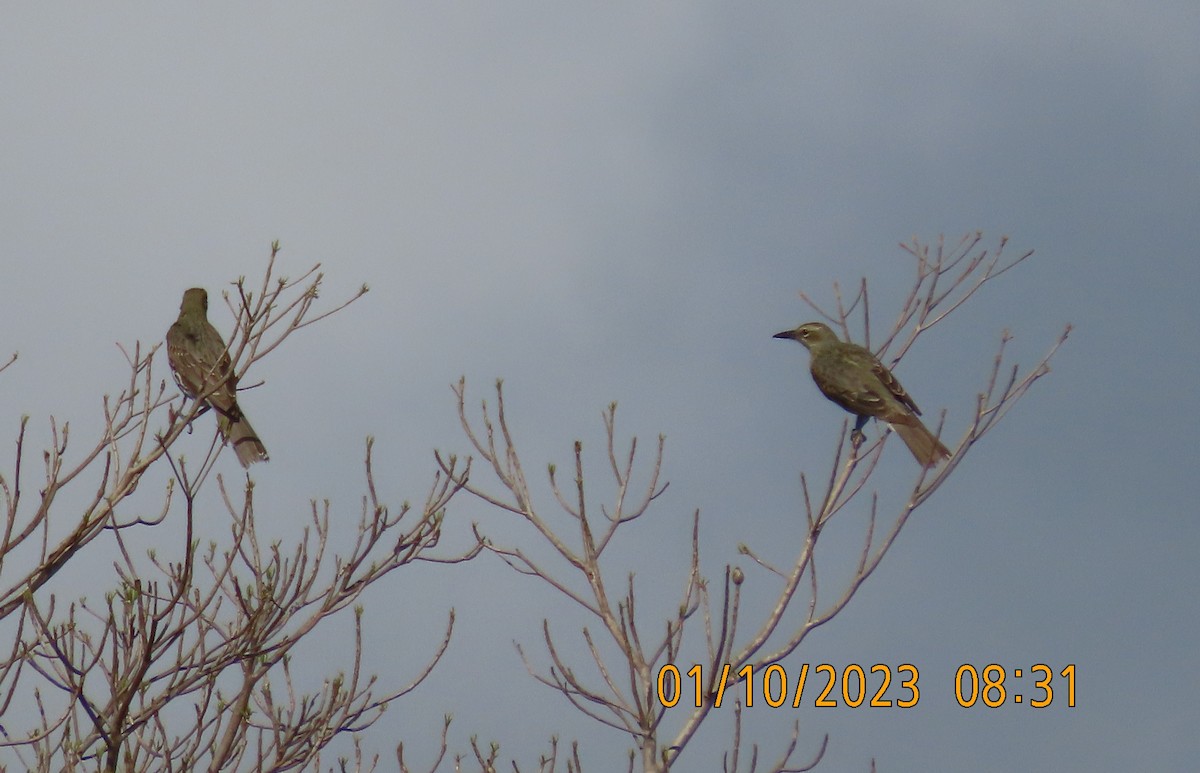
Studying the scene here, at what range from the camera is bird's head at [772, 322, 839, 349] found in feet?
36.3

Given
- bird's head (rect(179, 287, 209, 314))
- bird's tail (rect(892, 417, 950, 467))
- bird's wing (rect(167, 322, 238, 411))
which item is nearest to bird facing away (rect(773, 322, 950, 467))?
bird's tail (rect(892, 417, 950, 467))

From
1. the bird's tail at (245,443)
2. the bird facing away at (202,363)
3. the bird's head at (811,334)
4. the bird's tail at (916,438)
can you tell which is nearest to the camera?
the bird facing away at (202,363)

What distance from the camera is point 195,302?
37.1 ft

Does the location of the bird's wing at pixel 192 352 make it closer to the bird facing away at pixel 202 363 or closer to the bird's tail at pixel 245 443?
the bird facing away at pixel 202 363

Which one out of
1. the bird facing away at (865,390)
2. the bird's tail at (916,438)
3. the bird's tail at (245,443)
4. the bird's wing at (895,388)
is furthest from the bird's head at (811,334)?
the bird's tail at (245,443)

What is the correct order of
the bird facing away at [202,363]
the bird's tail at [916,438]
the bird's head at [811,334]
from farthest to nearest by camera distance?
1. the bird's head at [811,334]
2. the bird's tail at [916,438]
3. the bird facing away at [202,363]

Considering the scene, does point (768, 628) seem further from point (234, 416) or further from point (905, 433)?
point (234, 416)

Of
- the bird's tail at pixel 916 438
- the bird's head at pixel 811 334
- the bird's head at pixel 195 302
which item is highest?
the bird's head at pixel 811 334

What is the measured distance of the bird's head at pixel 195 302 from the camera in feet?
36.9

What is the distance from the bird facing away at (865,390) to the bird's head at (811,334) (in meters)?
0.04

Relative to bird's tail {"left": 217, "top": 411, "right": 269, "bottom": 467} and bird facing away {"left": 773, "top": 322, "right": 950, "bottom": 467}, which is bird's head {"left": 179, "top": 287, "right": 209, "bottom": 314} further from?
bird facing away {"left": 773, "top": 322, "right": 950, "bottom": 467}

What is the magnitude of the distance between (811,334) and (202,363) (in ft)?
18.0

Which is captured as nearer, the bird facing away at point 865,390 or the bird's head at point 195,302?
the bird facing away at point 865,390

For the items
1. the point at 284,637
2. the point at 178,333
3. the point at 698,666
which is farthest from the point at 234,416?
the point at 698,666
